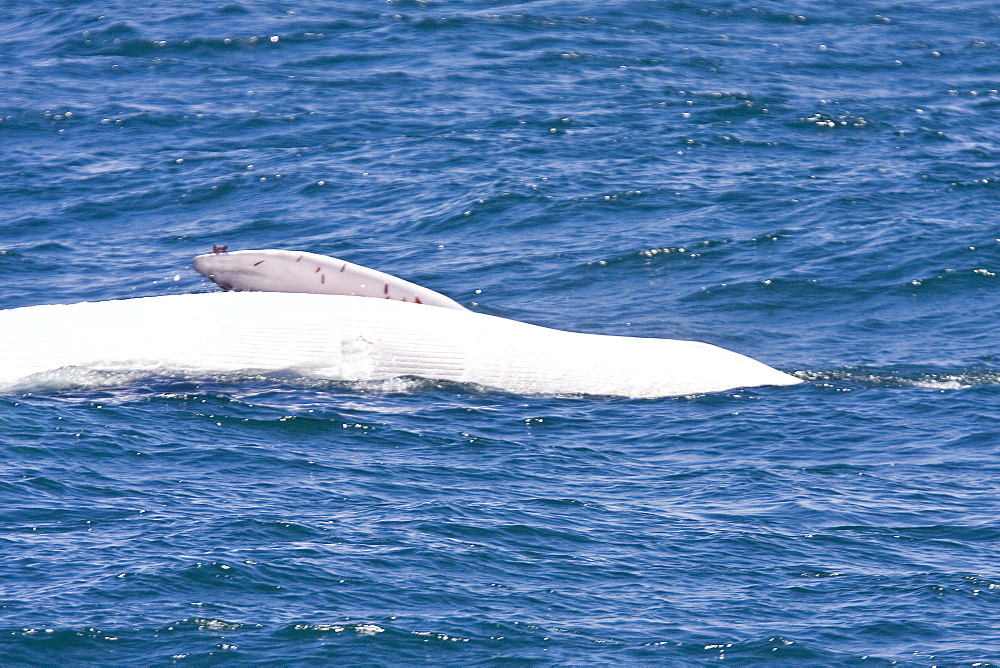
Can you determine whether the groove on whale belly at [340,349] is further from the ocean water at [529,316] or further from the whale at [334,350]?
the ocean water at [529,316]

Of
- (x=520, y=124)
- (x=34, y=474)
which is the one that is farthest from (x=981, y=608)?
(x=520, y=124)

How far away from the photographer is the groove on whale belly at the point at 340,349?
63.2 feet

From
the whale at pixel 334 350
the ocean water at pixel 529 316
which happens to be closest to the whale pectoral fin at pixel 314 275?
the whale at pixel 334 350

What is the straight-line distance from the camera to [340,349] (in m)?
19.4

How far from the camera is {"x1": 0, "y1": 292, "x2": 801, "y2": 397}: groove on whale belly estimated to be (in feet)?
63.2

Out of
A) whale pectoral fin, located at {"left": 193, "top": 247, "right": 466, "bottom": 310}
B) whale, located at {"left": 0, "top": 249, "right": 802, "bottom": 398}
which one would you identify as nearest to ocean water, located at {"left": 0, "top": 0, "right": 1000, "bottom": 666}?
whale, located at {"left": 0, "top": 249, "right": 802, "bottom": 398}

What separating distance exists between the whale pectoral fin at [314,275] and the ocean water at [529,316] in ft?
5.28

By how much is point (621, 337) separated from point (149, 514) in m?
7.77

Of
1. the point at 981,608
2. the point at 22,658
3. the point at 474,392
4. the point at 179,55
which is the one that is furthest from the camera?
the point at 179,55

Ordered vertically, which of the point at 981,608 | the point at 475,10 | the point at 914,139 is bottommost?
the point at 981,608

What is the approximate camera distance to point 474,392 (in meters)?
19.3

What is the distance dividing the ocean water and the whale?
332mm

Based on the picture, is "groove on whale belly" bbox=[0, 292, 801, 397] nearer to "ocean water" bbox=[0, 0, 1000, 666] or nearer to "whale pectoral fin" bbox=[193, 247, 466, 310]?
"ocean water" bbox=[0, 0, 1000, 666]

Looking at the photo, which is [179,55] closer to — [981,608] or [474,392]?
[474,392]
